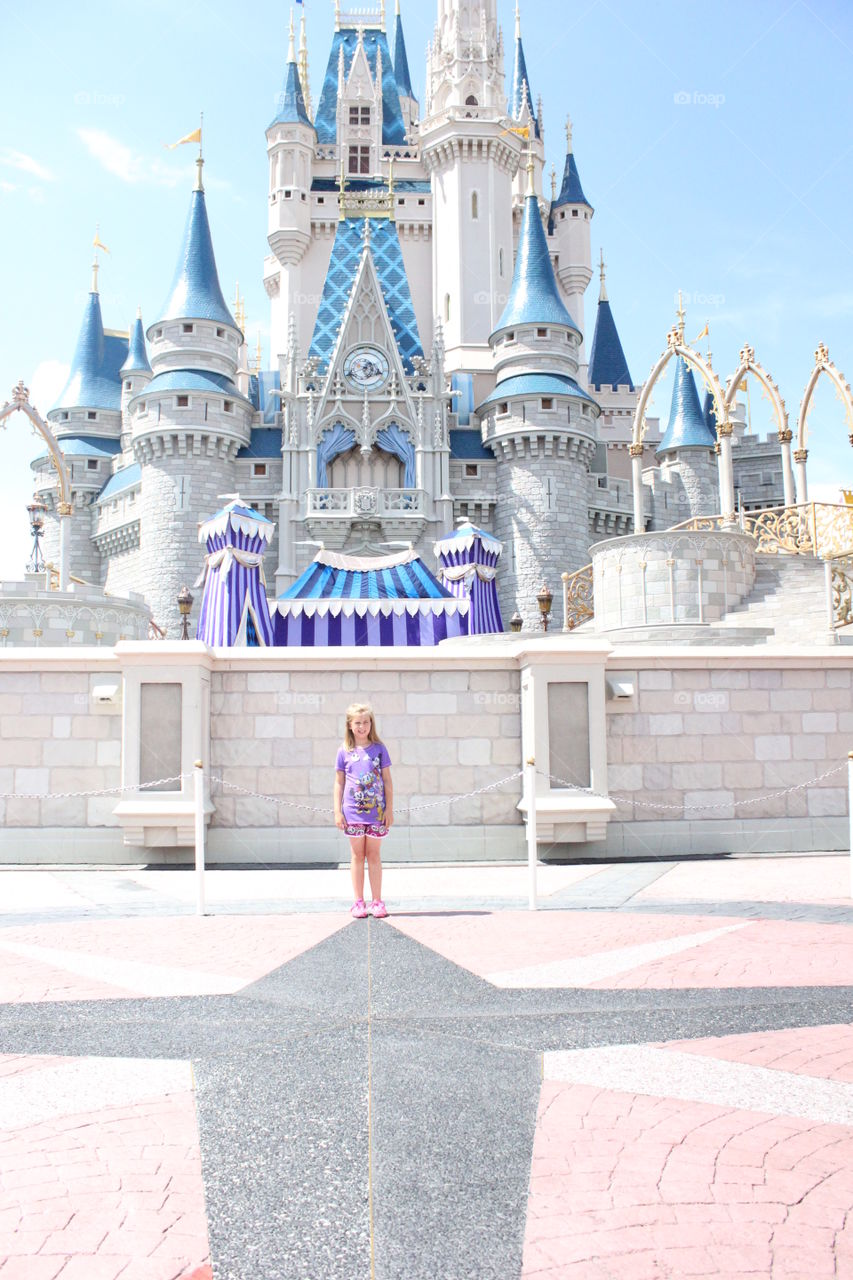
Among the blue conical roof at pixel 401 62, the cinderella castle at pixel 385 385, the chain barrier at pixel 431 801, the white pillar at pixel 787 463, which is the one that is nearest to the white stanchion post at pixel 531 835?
the chain barrier at pixel 431 801

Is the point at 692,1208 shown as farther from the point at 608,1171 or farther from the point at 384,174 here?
the point at 384,174

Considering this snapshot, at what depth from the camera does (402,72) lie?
48.0 m

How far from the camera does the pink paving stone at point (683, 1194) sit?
212 cm

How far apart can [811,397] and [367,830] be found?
1642 cm

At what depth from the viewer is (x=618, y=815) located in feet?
29.0

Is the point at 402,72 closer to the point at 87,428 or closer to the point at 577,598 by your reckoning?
the point at 87,428

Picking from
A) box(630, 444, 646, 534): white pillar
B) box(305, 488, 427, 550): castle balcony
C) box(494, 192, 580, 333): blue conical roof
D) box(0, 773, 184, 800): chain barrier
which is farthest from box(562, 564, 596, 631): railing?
box(494, 192, 580, 333): blue conical roof

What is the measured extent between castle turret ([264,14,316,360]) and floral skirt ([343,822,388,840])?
37567mm

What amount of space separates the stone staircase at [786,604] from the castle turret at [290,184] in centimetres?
2897

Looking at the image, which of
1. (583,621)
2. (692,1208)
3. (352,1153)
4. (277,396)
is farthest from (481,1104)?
(277,396)

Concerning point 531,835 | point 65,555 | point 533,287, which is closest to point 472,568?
point 65,555

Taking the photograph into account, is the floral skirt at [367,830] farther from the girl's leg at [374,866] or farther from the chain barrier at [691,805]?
the chain barrier at [691,805]

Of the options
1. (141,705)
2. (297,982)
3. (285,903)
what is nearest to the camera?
(297,982)

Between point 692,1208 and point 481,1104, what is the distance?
2.51ft
